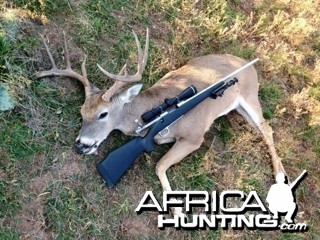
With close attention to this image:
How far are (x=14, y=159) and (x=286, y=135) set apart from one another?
12.8 ft

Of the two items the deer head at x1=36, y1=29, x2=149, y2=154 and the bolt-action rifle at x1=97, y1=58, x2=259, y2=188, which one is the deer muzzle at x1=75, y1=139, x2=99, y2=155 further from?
the bolt-action rifle at x1=97, y1=58, x2=259, y2=188

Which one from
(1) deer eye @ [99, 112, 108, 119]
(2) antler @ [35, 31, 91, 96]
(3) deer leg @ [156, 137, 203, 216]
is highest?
(2) antler @ [35, 31, 91, 96]

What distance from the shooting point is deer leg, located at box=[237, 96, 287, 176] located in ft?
24.6

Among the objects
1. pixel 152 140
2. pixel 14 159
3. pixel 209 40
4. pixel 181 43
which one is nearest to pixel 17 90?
pixel 14 159

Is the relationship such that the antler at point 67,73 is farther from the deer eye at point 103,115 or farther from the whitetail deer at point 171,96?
the deer eye at point 103,115

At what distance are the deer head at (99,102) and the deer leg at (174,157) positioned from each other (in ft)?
2.27

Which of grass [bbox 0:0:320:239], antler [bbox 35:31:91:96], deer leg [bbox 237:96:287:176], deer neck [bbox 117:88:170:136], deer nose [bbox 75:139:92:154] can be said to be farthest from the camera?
deer leg [bbox 237:96:287:176]

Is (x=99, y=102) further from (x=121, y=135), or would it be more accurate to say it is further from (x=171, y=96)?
(x=171, y=96)

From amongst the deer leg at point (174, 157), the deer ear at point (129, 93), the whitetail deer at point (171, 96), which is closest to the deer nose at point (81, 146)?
the whitetail deer at point (171, 96)

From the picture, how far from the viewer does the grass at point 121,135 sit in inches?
233

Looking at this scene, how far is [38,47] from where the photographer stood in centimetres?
647

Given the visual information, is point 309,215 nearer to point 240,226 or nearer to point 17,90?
point 240,226

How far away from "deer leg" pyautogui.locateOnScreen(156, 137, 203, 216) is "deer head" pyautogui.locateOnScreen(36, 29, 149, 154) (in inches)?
27.2

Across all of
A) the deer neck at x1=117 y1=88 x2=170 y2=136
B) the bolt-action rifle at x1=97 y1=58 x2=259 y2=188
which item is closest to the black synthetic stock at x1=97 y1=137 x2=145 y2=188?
the bolt-action rifle at x1=97 y1=58 x2=259 y2=188
